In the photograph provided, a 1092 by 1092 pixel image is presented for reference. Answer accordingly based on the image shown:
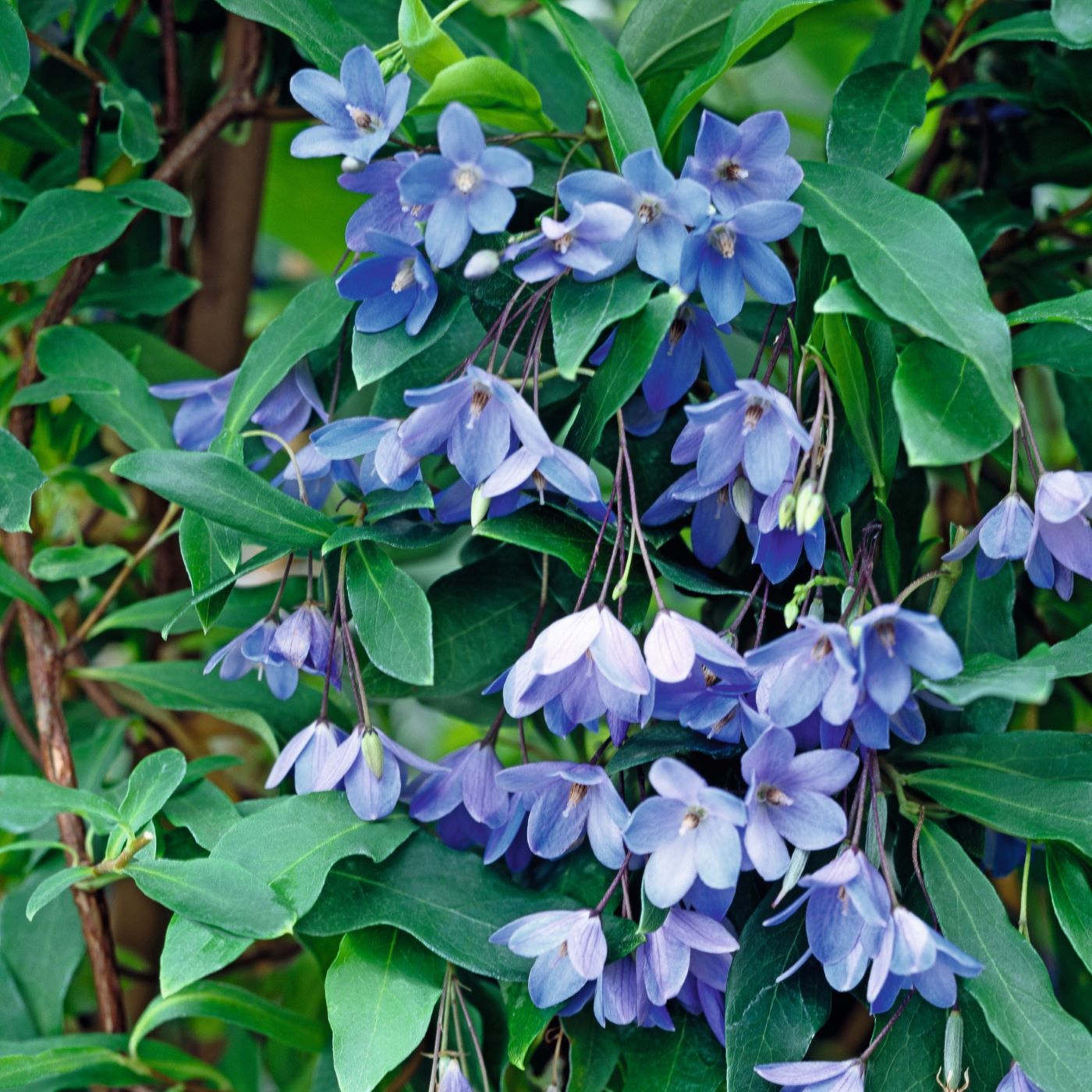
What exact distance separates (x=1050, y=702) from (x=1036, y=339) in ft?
1.15

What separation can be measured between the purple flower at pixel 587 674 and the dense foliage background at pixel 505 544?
3 cm

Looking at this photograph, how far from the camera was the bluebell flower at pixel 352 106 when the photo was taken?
1.82 ft

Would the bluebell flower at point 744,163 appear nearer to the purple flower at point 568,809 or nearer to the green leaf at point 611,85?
the green leaf at point 611,85

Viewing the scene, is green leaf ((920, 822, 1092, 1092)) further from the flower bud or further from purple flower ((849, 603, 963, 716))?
the flower bud

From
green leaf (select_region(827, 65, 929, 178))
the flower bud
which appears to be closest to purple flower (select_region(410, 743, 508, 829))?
the flower bud

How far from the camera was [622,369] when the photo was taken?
1.86 ft

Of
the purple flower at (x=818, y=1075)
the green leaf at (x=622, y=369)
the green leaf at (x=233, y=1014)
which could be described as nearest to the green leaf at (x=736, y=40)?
the green leaf at (x=622, y=369)

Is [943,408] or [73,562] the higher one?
[943,408]

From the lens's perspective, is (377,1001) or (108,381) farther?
(108,381)

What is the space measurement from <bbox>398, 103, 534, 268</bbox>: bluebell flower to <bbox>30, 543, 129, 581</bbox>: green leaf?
14.5 inches

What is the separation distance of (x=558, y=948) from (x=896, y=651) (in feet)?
0.74

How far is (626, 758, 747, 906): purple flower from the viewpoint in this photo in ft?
1.65

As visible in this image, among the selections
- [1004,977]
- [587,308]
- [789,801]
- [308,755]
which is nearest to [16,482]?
[308,755]

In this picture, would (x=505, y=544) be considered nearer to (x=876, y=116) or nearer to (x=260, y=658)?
(x=260, y=658)
